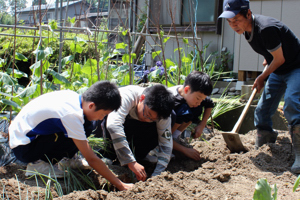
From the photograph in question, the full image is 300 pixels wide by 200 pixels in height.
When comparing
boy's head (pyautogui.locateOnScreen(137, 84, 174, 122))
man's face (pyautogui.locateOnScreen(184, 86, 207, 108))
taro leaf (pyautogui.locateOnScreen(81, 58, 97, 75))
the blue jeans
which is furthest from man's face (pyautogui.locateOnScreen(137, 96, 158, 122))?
the blue jeans

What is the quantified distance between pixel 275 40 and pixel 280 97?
749mm

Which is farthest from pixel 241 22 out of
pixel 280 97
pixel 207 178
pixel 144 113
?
pixel 207 178

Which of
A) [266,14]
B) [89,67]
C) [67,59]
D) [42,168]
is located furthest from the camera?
[266,14]

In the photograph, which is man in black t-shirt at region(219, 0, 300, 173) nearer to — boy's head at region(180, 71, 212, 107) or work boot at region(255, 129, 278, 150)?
work boot at region(255, 129, 278, 150)

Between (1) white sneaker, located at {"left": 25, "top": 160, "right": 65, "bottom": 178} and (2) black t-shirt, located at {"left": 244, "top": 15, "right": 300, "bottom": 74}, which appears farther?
(2) black t-shirt, located at {"left": 244, "top": 15, "right": 300, "bottom": 74}

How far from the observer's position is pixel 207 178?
7.89 feet

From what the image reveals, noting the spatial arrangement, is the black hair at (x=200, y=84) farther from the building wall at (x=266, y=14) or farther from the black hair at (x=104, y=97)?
the building wall at (x=266, y=14)

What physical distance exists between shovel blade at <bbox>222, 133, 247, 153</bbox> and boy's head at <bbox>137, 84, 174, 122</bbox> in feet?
2.64

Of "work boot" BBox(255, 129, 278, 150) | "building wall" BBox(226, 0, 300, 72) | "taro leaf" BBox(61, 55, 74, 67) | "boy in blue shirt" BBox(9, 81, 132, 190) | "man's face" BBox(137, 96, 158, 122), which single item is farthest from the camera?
"building wall" BBox(226, 0, 300, 72)

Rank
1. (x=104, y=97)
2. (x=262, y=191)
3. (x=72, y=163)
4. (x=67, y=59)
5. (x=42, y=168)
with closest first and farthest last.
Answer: (x=262, y=191) < (x=104, y=97) < (x=42, y=168) < (x=72, y=163) < (x=67, y=59)

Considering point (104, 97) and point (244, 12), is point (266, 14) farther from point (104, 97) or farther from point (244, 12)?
point (104, 97)

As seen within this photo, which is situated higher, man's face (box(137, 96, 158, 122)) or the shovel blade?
man's face (box(137, 96, 158, 122))

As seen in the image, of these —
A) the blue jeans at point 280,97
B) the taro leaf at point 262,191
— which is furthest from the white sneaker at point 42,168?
the blue jeans at point 280,97

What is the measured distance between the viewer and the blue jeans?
274 cm
